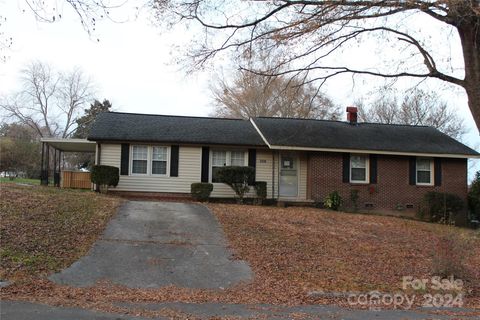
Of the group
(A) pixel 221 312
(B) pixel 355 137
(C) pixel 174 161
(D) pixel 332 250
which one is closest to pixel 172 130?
(C) pixel 174 161

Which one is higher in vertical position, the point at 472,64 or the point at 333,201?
the point at 472,64

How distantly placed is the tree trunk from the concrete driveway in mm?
7883

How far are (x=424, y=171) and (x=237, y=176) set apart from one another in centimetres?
892

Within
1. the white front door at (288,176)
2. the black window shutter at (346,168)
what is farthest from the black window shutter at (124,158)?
the black window shutter at (346,168)

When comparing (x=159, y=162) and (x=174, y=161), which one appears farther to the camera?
(x=159, y=162)

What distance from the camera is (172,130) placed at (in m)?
21.7

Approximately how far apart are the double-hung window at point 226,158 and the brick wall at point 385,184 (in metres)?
3.05

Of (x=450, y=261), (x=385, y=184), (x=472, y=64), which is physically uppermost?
(x=472, y=64)

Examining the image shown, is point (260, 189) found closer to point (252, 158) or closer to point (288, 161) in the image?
point (252, 158)

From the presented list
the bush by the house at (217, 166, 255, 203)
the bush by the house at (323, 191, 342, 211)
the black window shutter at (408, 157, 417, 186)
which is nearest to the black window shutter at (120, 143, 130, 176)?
the bush by the house at (217, 166, 255, 203)

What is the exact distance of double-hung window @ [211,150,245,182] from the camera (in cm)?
2114

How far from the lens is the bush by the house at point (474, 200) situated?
2156 cm

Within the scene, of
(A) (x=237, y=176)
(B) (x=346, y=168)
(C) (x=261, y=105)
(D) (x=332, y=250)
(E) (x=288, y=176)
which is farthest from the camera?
(C) (x=261, y=105)

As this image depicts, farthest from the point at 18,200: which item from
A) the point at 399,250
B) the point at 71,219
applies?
the point at 399,250
